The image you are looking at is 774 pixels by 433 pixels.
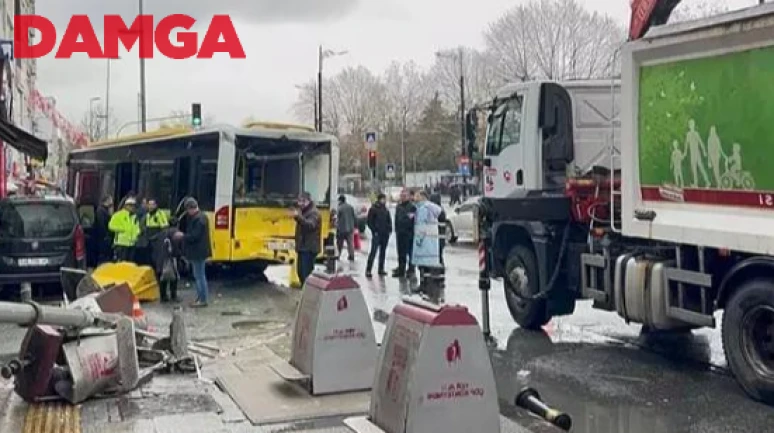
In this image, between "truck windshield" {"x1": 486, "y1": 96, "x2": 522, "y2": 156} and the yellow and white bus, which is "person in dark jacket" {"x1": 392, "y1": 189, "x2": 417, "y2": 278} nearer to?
the yellow and white bus

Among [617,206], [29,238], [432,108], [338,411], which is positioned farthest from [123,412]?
[432,108]

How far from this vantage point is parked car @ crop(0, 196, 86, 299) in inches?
595

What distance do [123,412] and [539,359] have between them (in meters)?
4.49

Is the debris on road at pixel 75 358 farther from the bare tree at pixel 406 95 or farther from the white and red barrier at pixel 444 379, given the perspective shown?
the bare tree at pixel 406 95

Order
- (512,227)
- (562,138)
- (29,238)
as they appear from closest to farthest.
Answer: (562,138), (512,227), (29,238)

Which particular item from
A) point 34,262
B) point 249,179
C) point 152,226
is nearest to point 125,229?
point 152,226

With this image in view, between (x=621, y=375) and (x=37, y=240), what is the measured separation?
390 inches

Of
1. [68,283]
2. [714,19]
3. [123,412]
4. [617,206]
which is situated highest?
[714,19]

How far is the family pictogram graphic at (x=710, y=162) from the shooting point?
831 centimetres

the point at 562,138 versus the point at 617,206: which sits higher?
the point at 562,138

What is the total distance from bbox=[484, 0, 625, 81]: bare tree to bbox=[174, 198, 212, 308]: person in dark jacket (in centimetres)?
4206

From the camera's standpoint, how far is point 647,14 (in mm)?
9828

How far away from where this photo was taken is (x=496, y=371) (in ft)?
31.8

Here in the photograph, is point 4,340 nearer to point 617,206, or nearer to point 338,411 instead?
point 338,411
